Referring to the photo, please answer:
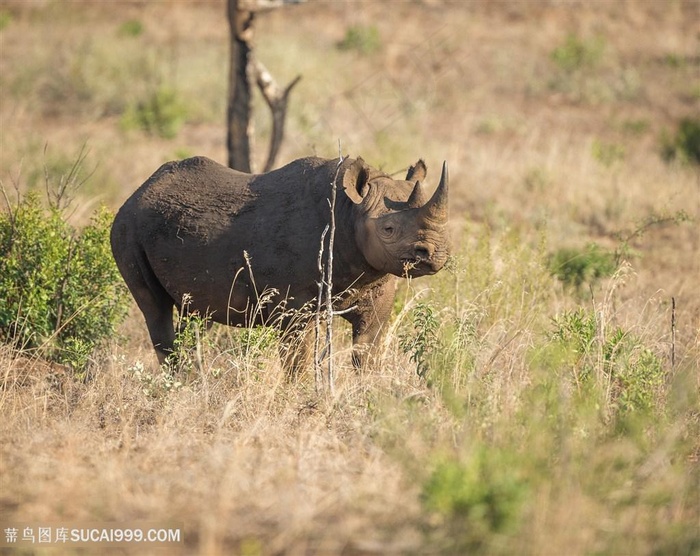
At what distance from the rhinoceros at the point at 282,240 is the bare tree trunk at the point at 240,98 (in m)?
4.41

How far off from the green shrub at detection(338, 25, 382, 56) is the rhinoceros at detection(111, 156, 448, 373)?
52.9 feet

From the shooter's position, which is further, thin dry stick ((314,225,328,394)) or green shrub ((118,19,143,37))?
green shrub ((118,19,143,37))

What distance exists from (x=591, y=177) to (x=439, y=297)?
20.4ft

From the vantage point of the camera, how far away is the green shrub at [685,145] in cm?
1588

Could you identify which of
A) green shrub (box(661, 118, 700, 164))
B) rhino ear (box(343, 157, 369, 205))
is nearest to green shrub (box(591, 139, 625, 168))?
green shrub (box(661, 118, 700, 164))

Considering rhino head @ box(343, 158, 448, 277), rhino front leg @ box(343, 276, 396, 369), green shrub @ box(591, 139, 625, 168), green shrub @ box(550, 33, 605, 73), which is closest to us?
rhino head @ box(343, 158, 448, 277)

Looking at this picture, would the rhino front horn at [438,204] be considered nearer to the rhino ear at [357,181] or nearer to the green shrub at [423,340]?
the rhino ear at [357,181]

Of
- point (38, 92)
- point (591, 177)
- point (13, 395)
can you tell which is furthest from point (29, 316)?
point (38, 92)

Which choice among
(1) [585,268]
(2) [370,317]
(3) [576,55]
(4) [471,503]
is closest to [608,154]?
(1) [585,268]

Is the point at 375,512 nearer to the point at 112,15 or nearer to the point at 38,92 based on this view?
the point at 38,92

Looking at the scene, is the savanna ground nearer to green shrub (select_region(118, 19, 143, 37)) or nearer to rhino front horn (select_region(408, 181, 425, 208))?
rhino front horn (select_region(408, 181, 425, 208))

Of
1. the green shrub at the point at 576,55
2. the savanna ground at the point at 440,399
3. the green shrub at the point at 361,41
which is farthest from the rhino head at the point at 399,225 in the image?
the green shrub at the point at 361,41

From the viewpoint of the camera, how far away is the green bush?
7.63m

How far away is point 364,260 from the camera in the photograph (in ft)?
21.9
